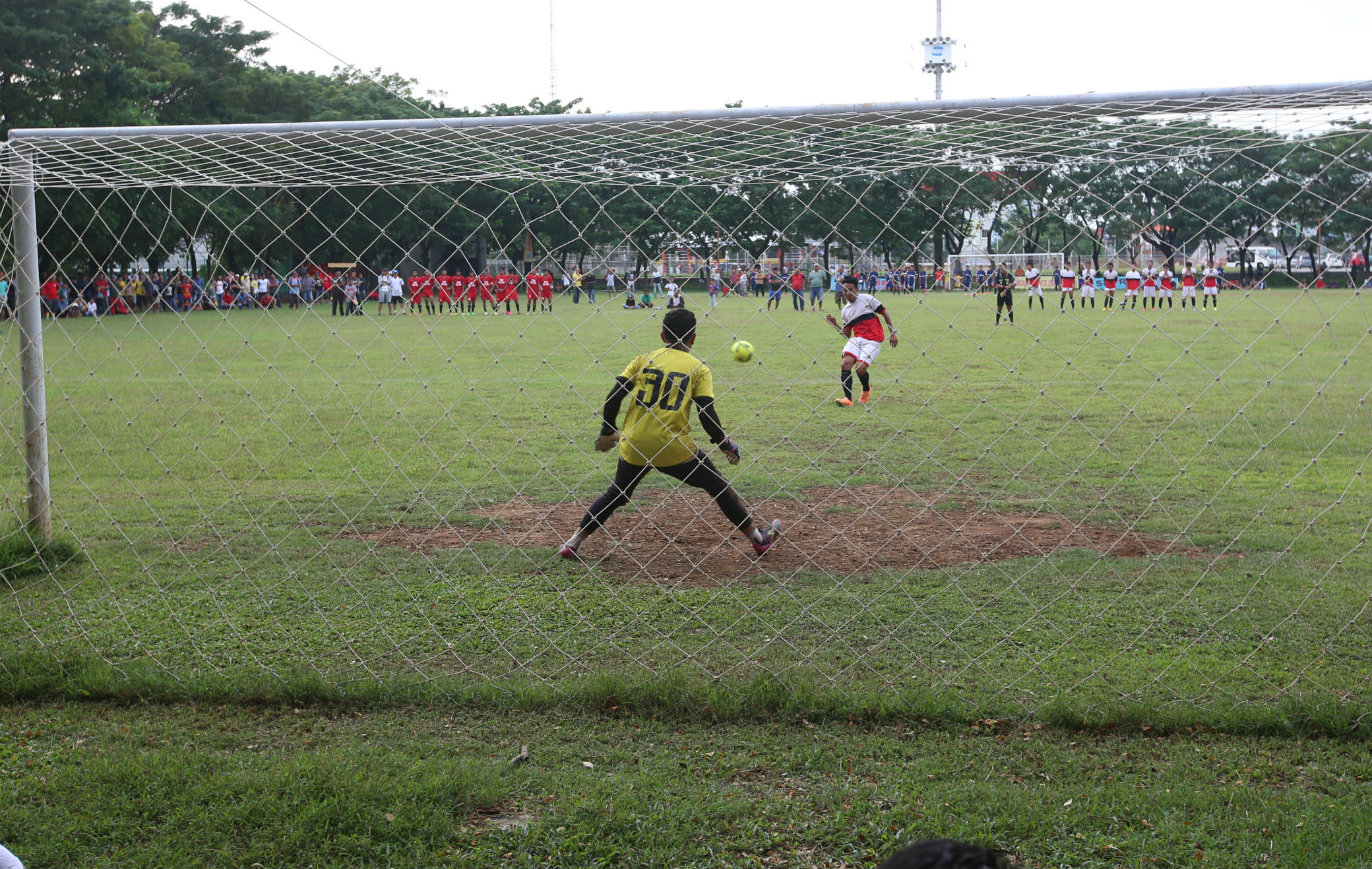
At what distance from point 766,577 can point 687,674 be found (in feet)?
5.21

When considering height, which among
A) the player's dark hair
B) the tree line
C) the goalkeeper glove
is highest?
the tree line

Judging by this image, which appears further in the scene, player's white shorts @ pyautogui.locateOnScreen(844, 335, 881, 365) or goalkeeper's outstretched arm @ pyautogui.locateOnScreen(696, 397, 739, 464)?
player's white shorts @ pyautogui.locateOnScreen(844, 335, 881, 365)

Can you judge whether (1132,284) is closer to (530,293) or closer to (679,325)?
(679,325)

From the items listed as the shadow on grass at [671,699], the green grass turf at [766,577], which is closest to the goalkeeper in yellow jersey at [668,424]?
the green grass turf at [766,577]

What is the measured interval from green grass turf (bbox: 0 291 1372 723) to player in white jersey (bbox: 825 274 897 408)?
0.46 metres

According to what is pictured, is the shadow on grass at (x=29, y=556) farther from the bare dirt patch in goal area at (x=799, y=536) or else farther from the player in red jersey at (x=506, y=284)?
the player in red jersey at (x=506, y=284)

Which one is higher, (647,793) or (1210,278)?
→ (1210,278)

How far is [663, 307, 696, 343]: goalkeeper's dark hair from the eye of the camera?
5.58 m

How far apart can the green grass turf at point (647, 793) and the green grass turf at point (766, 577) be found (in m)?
0.33

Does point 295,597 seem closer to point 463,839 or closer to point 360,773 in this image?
point 360,773

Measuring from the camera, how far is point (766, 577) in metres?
5.82

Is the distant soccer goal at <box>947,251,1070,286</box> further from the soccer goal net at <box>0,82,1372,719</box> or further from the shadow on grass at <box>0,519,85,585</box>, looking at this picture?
the shadow on grass at <box>0,519,85,585</box>

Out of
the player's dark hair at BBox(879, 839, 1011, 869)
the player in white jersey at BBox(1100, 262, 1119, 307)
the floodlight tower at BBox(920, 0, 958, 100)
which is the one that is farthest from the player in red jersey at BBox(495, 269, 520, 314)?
the floodlight tower at BBox(920, 0, 958, 100)

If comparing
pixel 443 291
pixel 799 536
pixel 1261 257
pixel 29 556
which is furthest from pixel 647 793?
pixel 443 291
